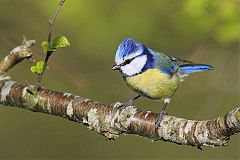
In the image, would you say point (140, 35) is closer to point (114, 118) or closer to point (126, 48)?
point (126, 48)

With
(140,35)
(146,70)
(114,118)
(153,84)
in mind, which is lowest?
(114,118)

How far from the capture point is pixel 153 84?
3.56m

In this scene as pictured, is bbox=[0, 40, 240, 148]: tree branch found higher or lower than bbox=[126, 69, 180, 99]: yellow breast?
lower

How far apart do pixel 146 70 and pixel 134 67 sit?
0.09 m

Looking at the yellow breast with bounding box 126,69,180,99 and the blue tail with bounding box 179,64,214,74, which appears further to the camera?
the blue tail with bounding box 179,64,214,74

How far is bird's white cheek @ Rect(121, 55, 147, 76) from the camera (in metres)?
3.57

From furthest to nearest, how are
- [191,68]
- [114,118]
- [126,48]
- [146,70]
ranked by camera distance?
[191,68] → [146,70] → [126,48] → [114,118]

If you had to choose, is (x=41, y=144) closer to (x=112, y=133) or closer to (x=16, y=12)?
(x=16, y=12)

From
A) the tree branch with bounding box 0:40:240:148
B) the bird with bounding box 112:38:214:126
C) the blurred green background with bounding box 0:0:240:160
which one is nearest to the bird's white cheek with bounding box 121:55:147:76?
the bird with bounding box 112:38:214:126

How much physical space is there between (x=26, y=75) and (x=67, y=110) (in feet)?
9.28

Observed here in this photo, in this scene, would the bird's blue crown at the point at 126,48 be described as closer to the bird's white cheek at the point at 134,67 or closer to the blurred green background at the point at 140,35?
the bird's white cheek at the point at 134,67

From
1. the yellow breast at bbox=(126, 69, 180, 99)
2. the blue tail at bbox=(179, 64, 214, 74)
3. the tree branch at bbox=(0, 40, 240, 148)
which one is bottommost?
the tree branch at bbox=(0, 40, 240, 148)

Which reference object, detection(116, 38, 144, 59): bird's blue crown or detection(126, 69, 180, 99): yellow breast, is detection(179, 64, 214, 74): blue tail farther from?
detection(116, 38, 144, 59): bird's blue crown

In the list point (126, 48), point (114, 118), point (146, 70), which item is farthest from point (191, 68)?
point (114, 118)
